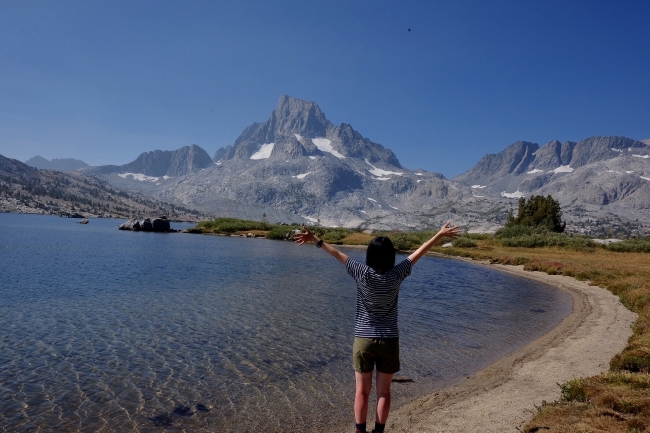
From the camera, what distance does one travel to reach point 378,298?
7.00 m

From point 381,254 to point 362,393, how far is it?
2607 mm

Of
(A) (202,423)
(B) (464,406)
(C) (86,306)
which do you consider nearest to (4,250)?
(C) (86,306)

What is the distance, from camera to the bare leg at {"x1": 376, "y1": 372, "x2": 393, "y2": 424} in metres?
7.25

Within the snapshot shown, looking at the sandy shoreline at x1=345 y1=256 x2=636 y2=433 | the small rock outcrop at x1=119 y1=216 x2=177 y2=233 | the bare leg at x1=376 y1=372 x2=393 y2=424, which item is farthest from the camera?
the small rock outcrop at x1=119 y1=216 x2=177 y2=233

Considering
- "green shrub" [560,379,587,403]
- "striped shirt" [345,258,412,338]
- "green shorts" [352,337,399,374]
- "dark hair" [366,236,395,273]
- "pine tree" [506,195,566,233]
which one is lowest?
"green shrub" [560,379,587,403]

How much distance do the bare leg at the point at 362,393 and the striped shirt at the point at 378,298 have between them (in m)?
0.77

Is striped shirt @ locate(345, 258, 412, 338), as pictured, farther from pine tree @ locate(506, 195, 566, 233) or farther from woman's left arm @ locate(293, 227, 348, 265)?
pine tree @ locate(506, 195, 566, 233)

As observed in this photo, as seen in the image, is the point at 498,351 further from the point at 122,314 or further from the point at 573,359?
the point at 122,314

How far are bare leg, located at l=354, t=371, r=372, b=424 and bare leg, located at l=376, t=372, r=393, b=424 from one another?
0.18 meters

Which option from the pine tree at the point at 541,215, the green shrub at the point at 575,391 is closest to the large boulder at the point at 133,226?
the pine tree at the point at 541,215

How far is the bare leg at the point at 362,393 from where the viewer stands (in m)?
7.27

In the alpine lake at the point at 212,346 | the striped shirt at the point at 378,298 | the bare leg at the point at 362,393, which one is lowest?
the alpine lake at the point at 212,346

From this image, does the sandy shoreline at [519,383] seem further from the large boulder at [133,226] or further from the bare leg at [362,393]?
the large boulder at [133,226]

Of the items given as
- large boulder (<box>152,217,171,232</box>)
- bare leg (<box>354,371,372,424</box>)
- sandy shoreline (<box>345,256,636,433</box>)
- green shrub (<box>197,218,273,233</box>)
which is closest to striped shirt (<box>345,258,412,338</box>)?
bare leg (<box>354,371,372,424</box>)
